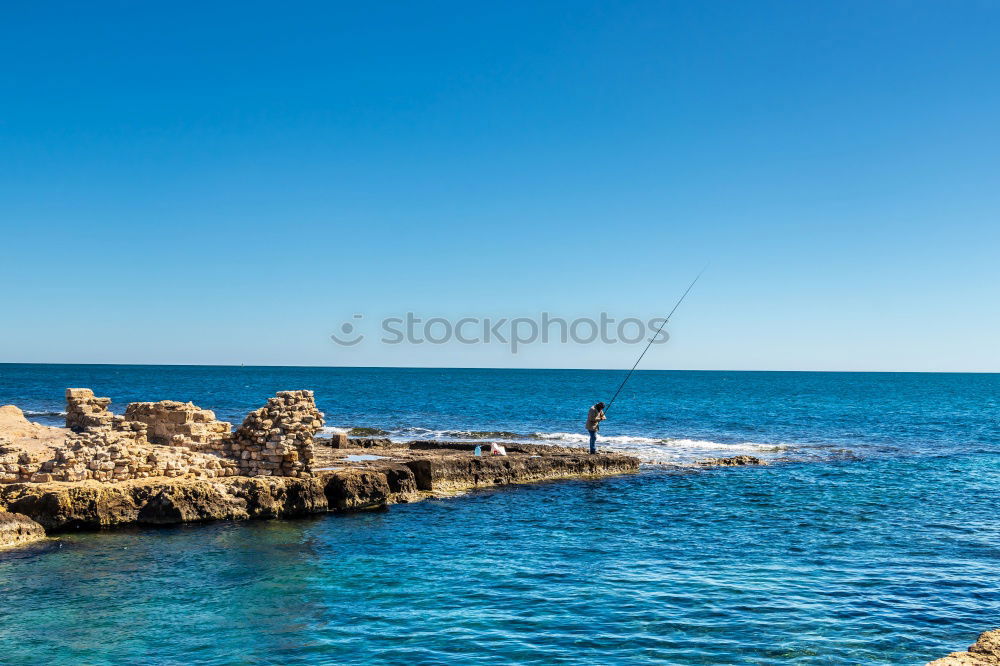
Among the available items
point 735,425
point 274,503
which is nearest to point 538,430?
point 735,425

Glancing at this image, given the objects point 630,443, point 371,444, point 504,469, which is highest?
point 371,444

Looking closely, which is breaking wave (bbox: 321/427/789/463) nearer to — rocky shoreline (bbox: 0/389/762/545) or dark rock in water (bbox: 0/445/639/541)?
dark rock in water (bbox: 0/445/639/541)

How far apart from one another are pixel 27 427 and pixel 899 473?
2856 cm

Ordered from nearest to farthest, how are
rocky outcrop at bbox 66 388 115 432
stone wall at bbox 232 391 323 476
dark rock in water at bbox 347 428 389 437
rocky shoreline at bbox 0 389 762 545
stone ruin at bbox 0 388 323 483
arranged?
1. rocky shoreline at bbox 0 389 762 545
2. stone ruin at bbox 0 388 323 483
3. stone wall at bbox 232 391 323 476
4. rocky outcrop at bbox 66 388 115 432
5. dark rock in water at bbox 347 428 389 437

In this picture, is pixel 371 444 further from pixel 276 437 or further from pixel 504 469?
pixel 276 437

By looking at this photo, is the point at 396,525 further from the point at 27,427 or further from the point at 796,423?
the point at 796,423

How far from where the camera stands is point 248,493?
16.6m

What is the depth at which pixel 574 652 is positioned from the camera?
918 cm

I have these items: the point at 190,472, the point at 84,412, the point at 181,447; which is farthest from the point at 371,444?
the point at 190,472

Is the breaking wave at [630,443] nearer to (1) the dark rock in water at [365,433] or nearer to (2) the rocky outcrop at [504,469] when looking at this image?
(1) the dark rock in water at [365,433]

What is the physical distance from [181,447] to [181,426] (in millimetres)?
1010

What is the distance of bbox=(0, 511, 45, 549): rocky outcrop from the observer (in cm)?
1329

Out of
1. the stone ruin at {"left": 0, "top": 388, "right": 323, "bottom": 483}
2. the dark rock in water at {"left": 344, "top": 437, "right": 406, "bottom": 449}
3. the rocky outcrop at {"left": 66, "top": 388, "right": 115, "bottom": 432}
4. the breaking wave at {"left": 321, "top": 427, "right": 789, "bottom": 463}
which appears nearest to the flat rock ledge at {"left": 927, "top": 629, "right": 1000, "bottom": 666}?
the stone ruin at {"left": 0, "top": 388, "right": 323, "bottom": 483}

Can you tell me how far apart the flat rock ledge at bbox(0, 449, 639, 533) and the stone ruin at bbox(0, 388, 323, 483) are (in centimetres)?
36
